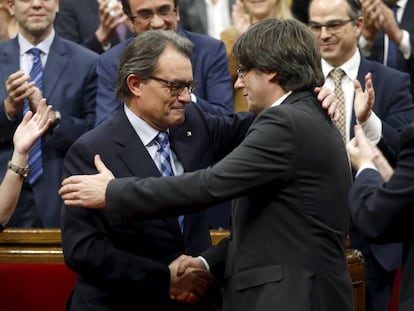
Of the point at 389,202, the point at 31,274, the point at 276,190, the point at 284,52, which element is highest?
the point at 284,52

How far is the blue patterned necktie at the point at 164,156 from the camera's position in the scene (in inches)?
157

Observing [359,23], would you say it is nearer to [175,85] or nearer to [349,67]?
[349,67]

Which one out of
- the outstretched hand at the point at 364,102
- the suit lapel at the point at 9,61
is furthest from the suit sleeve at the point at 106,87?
the outstretched hand at the point at 364,102

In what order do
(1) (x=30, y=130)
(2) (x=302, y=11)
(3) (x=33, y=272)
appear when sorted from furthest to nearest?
1. (2) (x=302, y=11)
2. (3) (x=33, y=272)
3. (1) (x=30, y=130)

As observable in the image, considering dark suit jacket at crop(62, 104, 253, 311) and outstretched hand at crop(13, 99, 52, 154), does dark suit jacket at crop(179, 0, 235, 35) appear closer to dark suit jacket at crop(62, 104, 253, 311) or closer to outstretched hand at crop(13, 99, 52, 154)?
outstretched hand at crop(13, 99, 52, 154)

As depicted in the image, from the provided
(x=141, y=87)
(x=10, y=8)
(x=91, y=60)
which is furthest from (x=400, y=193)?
(x=10, y=8)

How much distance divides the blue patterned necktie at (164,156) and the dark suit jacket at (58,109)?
4.12ft

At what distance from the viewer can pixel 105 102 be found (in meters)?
5.23

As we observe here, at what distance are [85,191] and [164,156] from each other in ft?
1.58

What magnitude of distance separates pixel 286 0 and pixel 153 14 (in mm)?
1007

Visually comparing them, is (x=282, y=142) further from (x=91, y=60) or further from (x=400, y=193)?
(x=91, y=60)

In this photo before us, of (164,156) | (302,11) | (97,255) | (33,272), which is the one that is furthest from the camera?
(302,11)

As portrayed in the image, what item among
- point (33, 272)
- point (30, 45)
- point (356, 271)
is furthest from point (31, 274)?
point (356, 271)

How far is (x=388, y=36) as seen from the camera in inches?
233
